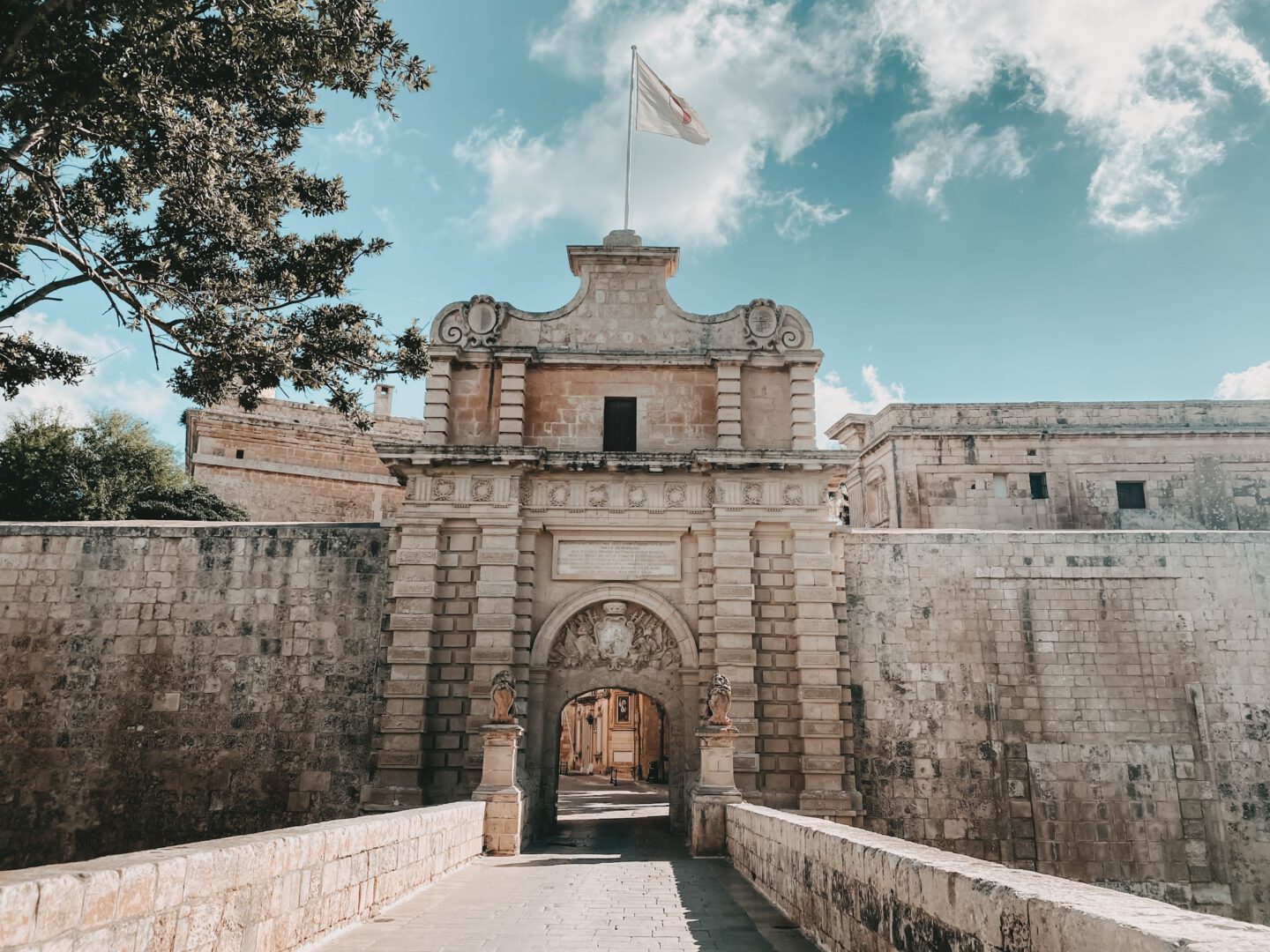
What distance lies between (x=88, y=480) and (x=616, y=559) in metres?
16.5

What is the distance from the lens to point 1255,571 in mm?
15555

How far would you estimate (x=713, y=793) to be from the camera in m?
11.6

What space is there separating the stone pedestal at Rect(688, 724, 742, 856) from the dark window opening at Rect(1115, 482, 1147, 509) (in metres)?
17.9

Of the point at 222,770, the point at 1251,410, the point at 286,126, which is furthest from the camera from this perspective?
the point at 1251,410

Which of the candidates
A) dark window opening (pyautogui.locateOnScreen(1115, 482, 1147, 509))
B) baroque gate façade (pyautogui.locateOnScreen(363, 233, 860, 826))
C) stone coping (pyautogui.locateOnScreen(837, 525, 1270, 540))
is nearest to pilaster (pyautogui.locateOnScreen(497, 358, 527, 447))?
baroque gate façade (pyautogui.locateOnScreen(363, 233, 860, 826))

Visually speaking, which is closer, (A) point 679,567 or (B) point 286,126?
(B) point 286,126

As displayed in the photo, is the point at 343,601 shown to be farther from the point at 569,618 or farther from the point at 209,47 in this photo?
the point at 209,47

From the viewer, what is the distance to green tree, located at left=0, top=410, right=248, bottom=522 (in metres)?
22.7

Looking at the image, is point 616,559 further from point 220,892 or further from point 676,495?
point 220,892

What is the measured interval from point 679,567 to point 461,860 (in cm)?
618

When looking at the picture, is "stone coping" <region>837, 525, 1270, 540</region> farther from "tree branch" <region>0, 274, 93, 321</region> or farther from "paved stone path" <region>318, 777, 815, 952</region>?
"tree branch" <region>0, 274, 93, 321</region>

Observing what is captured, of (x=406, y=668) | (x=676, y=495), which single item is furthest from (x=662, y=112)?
(x=406, y=668)

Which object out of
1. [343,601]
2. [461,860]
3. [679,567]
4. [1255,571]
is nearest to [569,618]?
[679,567]

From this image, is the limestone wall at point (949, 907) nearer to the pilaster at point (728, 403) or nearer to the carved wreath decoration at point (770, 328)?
the pilaster at point (728, 403)
